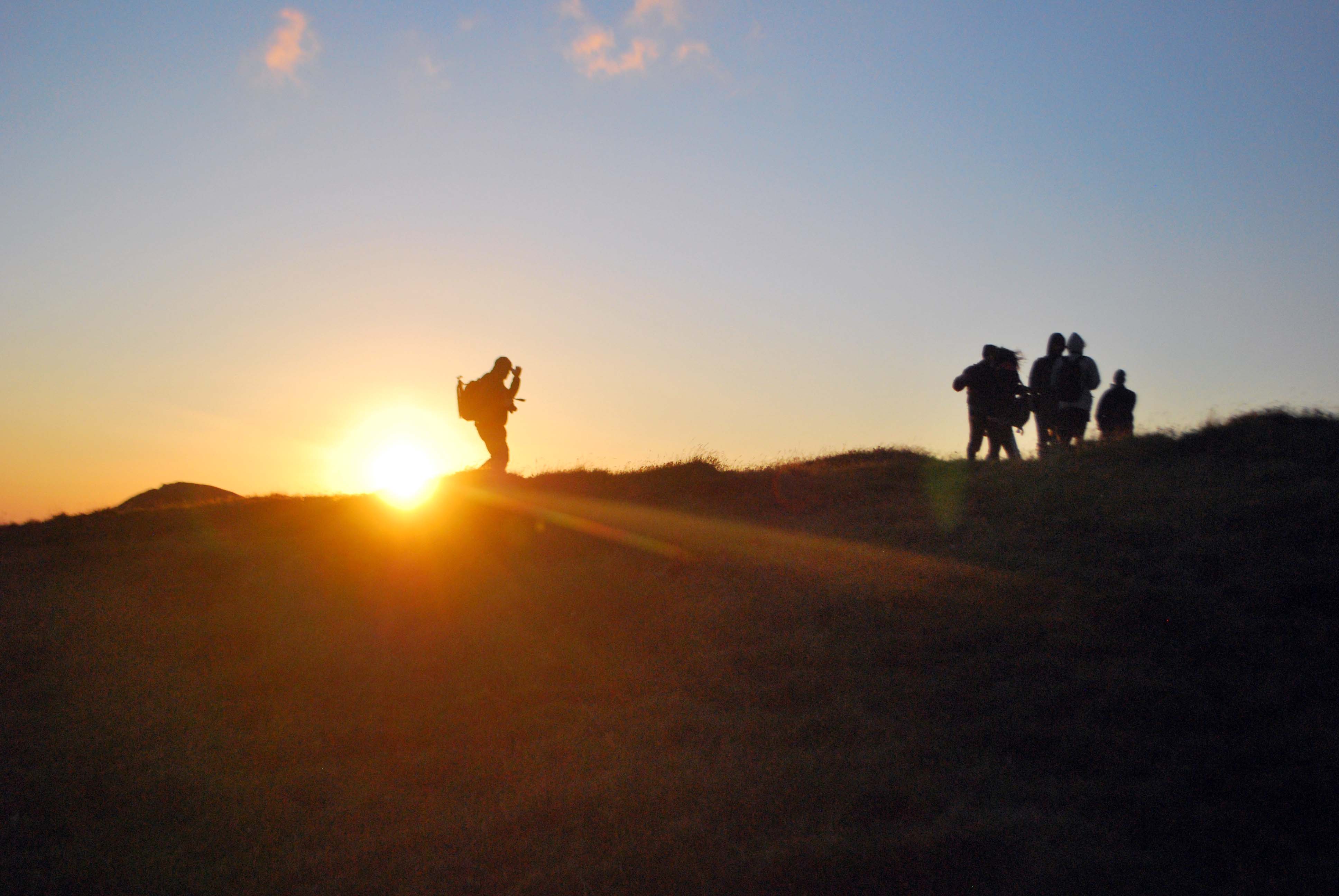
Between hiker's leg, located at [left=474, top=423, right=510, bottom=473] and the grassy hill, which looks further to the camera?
hiker's leg, located at [left=474, top=423, right=510, bottom=473]

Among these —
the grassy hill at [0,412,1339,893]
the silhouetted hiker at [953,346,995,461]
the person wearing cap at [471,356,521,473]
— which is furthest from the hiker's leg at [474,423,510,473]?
the silhouetted hiker at [953,346,995,461]

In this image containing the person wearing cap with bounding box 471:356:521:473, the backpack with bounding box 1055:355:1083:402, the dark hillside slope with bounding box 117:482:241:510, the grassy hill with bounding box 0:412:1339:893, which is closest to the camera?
the grassy hill with bounding box 0:412:1339:893

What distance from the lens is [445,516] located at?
13773 mm

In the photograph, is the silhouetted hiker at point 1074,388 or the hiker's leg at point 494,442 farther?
the hiker's leg at point 494,442

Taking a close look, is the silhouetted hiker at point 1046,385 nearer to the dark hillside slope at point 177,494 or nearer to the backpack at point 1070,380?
the backpack at point 1070,380

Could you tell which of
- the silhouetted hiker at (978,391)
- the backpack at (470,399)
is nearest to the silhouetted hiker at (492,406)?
the backpack at (470,399)

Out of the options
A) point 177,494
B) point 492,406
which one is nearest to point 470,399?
point 492,406

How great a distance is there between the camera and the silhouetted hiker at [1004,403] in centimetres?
1498

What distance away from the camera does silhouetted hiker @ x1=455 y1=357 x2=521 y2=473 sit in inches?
652

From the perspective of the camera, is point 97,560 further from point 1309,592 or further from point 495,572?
point 1309,592

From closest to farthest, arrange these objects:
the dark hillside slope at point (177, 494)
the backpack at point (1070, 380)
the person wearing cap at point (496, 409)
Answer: the backpack at point (1070, 380)
the person wearing cap at point (496, 409)
the dark hillside slope at point (177, 494)

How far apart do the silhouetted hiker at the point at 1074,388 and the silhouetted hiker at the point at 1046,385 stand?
0.25ft

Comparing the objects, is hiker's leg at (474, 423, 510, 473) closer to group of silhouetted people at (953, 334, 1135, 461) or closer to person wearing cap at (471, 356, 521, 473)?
person wearing cap at (471, 356, 521, 473)

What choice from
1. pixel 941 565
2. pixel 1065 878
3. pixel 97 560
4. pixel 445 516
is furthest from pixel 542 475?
pixel 1065 878
